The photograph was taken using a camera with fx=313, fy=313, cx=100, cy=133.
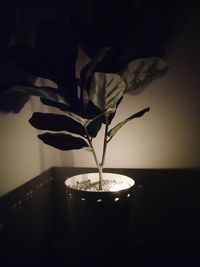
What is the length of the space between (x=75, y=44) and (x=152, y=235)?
739 mm

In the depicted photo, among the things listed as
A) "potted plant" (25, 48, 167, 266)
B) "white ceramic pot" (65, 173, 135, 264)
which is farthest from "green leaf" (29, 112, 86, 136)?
"white ceramic pot" (65, 173, 135, 264)

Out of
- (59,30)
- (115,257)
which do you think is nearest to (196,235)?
(115,257)

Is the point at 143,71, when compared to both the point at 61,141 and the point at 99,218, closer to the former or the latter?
the point at 61,141

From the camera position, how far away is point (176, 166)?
1136 mm

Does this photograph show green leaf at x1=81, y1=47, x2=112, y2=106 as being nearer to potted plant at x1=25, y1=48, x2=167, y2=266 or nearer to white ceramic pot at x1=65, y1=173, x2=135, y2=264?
potted plant at x1=25, y1=48, x2=167, y2=266

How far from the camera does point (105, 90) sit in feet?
2.60

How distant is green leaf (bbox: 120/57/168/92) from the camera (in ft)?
2.81

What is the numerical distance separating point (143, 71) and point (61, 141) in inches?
11.6

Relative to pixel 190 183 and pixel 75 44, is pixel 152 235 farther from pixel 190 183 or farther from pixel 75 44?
pixel 75 44

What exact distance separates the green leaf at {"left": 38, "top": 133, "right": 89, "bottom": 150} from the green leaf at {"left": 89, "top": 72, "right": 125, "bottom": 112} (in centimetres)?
12

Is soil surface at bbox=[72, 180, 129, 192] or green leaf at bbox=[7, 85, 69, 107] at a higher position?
green leaf at bbox=[7, 85, 69, 107]

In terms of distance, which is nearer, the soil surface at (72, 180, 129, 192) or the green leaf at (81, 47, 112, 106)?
the green leaf at (81, 47, 112, 106)

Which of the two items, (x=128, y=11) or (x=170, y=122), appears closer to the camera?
(x=128, y=11)

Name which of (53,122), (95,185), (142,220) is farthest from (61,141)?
(142,220)
